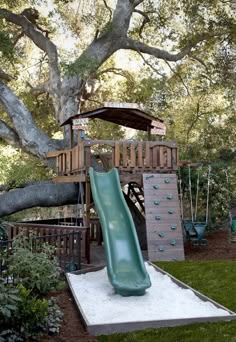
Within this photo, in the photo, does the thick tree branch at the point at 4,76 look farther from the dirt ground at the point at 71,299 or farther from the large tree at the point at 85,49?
the dirt ground at the point at 71,299

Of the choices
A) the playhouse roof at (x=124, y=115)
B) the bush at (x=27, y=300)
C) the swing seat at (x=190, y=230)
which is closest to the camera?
the bush at (x=27, y=300)

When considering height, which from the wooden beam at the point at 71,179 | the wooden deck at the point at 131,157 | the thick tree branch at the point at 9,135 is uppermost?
the thick tree branch at the point at 9,135

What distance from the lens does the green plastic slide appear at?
6.02m

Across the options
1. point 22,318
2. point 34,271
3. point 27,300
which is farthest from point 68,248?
point 22,318

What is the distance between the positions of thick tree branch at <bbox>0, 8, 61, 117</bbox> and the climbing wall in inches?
Result: 226

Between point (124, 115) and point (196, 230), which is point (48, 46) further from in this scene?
point (196, 230)

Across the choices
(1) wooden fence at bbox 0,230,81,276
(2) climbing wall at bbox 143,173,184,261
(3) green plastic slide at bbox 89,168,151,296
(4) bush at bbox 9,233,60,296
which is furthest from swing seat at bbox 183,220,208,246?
(4) bush at bbox 9,233,60,296

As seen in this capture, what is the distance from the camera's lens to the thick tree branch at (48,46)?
14.1 metres

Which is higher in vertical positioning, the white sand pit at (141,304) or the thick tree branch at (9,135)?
the thick tree branch at (9,135)

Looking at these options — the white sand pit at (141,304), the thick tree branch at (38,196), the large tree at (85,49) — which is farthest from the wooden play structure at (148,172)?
the white sand pit at (141,304)

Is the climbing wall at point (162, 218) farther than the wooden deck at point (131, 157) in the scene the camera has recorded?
No

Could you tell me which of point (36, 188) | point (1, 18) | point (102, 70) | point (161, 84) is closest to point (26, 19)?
point (1, 18)

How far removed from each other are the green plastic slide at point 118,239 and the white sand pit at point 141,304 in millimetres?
177

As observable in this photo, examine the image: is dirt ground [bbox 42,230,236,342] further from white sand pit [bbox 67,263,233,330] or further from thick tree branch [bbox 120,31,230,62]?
thick tree branch [bbox 120,31,230,62]
